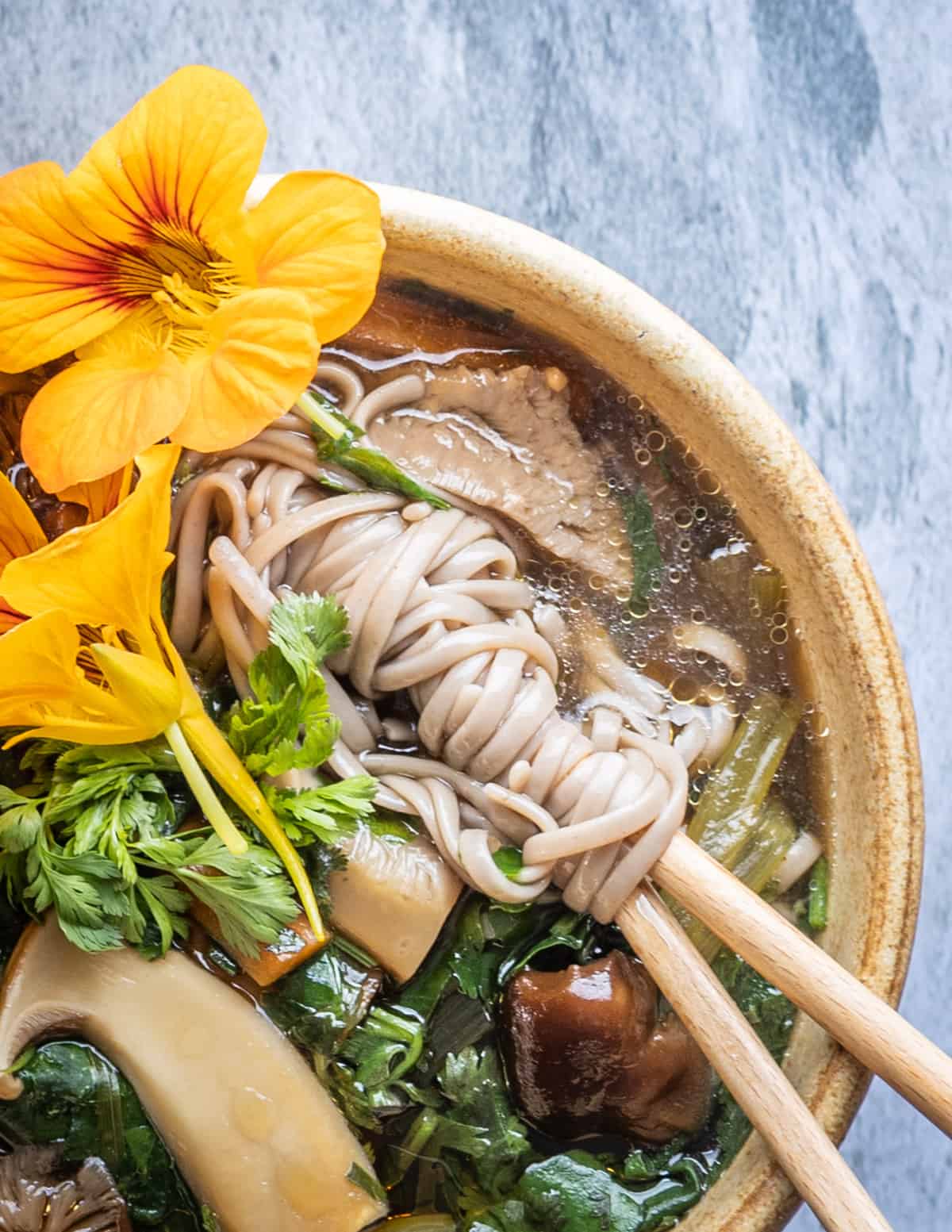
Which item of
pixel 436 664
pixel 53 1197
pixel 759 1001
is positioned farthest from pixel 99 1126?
pixel 759 1001

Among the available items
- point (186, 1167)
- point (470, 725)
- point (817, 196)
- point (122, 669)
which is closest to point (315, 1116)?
point (186, 1167)

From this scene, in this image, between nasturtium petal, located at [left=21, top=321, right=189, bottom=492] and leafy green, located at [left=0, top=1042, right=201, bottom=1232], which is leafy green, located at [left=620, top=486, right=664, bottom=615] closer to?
nasturtium petal, located at [left=21, top=321, right=189, bottom=492]

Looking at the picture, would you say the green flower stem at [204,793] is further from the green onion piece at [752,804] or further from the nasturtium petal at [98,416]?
the green onion piece at [752,804]

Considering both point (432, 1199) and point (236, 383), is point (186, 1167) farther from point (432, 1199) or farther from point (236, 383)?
point (236, 383)

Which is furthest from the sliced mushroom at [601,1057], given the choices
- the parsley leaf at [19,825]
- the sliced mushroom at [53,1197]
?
the parsley leaf at [19,825]

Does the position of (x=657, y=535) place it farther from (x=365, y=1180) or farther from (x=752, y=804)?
(x=365, y=1180)

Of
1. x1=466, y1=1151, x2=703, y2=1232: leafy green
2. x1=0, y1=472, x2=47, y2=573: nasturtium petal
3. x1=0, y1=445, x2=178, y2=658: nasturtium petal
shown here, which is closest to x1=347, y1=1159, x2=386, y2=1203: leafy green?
x1=466, y1=1151, x2=703, y2=1232: leafy green
